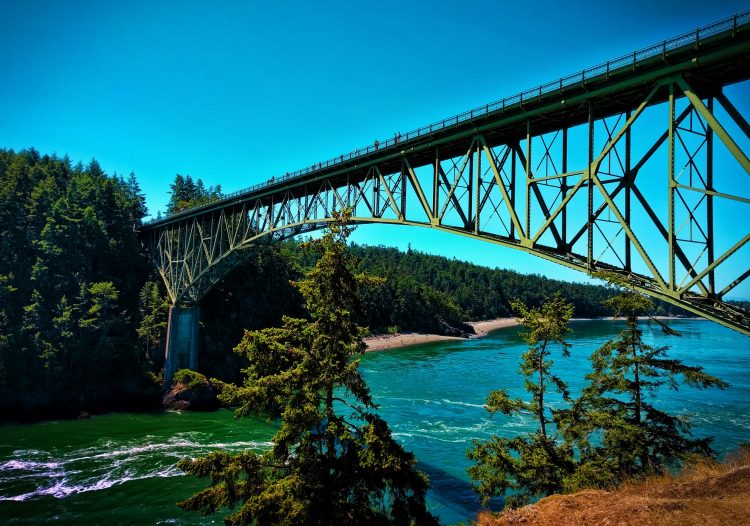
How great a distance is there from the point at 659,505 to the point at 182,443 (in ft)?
92.0

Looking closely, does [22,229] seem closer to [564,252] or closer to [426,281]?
[564,252]

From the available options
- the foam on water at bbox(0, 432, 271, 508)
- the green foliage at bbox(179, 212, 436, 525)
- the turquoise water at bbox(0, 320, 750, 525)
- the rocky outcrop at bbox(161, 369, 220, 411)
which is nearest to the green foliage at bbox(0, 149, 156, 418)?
the rocky outcrop at bbox(161, 369, 220, 411)

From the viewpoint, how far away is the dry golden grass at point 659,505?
7883 millimetres

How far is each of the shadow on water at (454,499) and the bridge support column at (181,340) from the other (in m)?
28.4

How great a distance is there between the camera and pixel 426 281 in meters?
151

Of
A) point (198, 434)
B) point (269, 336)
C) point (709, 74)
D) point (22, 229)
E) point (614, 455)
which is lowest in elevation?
point (198, 434)

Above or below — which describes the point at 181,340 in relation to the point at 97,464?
above

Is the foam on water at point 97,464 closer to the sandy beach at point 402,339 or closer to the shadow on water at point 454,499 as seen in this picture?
the shadow on water at point 454,499

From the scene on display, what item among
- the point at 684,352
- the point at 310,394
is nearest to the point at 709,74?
the point at 310,394

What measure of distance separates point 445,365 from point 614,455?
46592 millimetres

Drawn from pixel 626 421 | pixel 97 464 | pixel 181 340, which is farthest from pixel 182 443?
pixel 626 421

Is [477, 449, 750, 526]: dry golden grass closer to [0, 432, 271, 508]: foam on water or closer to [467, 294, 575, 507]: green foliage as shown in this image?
[467, 294, 575, 507]: green foliage

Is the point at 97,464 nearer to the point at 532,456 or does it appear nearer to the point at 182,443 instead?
the point at 182,443

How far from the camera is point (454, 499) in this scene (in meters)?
19.7
